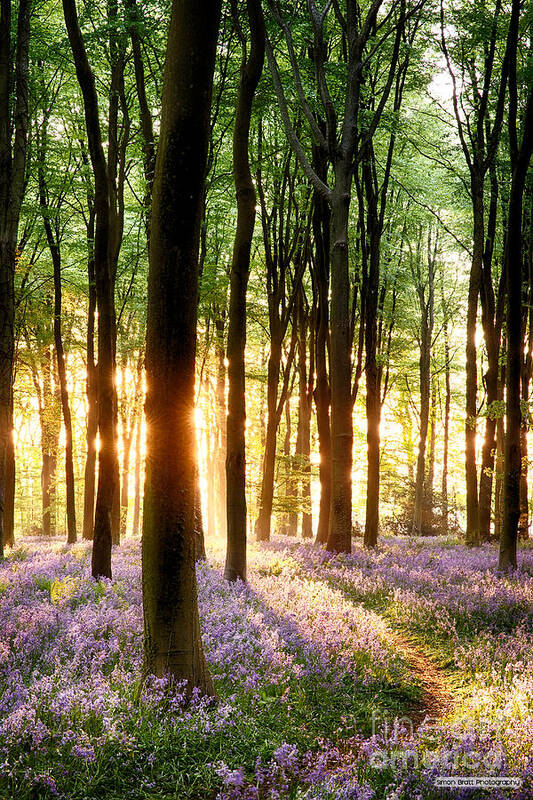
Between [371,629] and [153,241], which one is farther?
[371,629]

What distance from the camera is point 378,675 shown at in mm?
5703

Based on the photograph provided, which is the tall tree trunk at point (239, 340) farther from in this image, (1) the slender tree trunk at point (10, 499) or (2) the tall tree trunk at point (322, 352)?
(1) the slender tree trunk at point (10, 499)

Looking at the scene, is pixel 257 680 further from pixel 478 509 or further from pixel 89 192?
pixel 89 192

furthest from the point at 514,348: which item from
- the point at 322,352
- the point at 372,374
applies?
the point at 322,352

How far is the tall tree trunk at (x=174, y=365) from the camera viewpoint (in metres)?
4.34

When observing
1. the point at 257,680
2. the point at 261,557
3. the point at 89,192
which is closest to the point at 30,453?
the point at 89,192

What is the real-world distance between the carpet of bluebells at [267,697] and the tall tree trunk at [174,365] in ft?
1.77

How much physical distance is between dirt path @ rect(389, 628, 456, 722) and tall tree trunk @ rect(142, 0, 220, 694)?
2322 millimetres

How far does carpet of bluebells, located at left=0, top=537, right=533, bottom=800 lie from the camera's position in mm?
3506

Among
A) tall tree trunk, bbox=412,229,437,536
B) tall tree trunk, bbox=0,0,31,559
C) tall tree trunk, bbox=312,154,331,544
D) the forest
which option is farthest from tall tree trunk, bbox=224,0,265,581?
tall tree trunk, bbox=412,229,437,536

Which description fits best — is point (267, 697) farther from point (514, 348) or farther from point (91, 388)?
point (91, 388)

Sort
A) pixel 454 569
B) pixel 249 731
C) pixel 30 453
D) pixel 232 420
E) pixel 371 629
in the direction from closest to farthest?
1. pixel 249 731
2. pixel 371 629
3. pixel 232 420
4. pixel 454 569
5. pixel 30 453

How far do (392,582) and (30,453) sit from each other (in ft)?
157

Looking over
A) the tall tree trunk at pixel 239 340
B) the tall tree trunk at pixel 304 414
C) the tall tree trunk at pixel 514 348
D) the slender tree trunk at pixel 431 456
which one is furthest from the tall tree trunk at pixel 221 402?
the tall tree trunk at pixel 514 348
